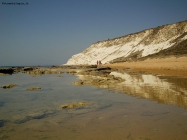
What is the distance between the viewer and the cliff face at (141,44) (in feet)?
141

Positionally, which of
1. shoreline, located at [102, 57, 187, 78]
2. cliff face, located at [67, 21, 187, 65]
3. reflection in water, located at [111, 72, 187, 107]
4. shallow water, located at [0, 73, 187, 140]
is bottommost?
shallow water, located at [0, 73, 187, 140]

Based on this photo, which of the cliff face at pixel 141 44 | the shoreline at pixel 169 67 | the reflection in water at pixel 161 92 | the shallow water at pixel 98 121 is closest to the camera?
the shallow water at pixel 98 121

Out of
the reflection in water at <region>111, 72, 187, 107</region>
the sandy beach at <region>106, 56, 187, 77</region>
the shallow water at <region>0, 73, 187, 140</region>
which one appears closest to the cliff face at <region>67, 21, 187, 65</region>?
the sandy beach at <region>106, 56, 187, 77</region>

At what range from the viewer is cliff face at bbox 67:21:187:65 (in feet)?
141

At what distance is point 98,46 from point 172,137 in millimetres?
73356

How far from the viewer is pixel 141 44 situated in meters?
51.7

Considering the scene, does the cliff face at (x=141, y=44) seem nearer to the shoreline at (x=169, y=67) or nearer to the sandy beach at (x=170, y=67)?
the shoreline at (x=169, y=67)

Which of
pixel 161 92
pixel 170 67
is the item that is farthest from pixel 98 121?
pixel 170 67

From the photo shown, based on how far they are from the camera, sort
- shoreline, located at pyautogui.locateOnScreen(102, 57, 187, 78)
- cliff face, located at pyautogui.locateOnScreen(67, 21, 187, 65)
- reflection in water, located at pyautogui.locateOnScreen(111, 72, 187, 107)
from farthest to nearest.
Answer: cliff face, located at pyautogui.locateOnScreen(67, 21, 187, 65) < shoreline, located at pyautogui.locateOnScreen(102, 57, 187, 78) < reflection in water, located at pyautogui.locateOnScreen(111, 72, 187, 107)

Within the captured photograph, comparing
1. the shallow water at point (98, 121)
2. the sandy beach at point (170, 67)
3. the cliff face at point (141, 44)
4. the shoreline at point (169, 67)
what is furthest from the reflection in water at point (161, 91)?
the cliff face at point (141, 44)

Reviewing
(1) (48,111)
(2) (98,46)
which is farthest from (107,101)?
(2) (98,46)

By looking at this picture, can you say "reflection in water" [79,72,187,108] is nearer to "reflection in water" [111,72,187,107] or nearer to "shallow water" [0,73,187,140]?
"reflection in water" [111,72,187,107]

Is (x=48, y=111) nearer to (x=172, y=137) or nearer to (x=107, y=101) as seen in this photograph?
(x=107, y=101)

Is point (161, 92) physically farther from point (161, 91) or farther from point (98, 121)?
point (98, 121)
